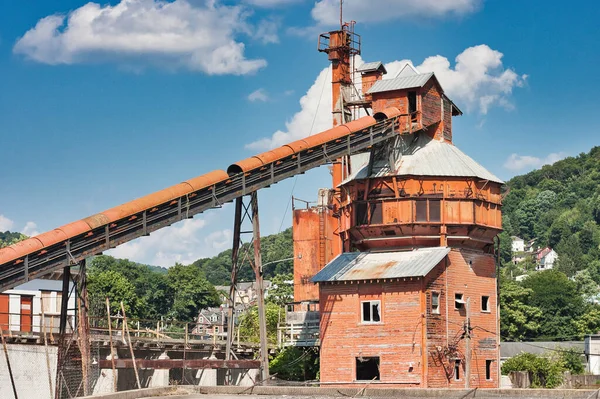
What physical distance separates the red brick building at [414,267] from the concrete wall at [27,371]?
14.9 m

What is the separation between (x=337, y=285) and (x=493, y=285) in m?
9.73

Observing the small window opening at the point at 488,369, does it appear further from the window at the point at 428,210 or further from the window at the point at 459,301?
the window at the point at 428,210

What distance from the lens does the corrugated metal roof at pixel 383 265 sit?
57.7 m

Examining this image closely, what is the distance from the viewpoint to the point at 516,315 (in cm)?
12394

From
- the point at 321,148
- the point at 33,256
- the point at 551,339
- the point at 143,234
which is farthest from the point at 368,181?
the point at 551,339

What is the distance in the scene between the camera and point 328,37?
249 feet

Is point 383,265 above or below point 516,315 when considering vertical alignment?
above

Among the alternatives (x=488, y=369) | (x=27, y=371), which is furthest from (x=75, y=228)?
(x=488, y=369)

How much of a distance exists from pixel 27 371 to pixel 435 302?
843 inches

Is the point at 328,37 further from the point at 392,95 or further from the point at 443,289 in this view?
the point at 443,289

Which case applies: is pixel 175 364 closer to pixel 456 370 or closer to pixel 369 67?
pixel 456 370

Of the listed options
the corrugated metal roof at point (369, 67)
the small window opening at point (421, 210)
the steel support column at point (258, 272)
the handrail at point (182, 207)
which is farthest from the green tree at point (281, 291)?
the steel support column at point (258, 272)

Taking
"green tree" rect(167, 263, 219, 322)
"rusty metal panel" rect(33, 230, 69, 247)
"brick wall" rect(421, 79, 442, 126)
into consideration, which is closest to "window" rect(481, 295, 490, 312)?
"brick wall" rect(421, 79, 442, 126)

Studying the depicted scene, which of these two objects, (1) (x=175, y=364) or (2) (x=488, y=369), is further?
(2) (x=488, y=369)
